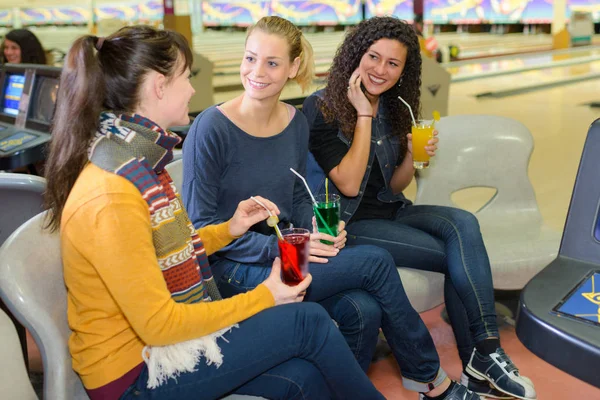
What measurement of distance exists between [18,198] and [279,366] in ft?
3.13

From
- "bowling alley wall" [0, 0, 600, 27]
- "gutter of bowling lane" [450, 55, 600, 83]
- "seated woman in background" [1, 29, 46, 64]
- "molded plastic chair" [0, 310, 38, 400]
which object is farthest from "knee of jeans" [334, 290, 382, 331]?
"bowling alley wall" [0, 0, 600, 27]

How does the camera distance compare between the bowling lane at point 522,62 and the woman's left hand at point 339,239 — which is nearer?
the woman's left hand at point 339,239

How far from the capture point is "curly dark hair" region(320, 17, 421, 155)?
1888 millimetres

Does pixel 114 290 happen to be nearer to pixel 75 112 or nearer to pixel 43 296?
pixel 43 296

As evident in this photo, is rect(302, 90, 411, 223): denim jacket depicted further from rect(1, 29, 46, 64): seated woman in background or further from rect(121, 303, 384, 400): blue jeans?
rect(1, 29, 46, 64): seated woman in background

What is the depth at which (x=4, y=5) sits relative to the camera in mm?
13961

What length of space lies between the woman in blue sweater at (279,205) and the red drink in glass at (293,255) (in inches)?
8.3

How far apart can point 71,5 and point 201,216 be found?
15452 mm

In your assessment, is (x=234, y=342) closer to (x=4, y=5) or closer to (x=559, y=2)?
(x=559, y=2)

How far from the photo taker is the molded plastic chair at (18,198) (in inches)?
66.1

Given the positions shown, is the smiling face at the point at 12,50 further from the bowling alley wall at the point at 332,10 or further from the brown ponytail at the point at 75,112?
the bowling alley wall at the point at 332,10

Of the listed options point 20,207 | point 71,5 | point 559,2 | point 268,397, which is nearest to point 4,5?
point 71,5

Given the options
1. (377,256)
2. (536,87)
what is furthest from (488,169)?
(536,87)

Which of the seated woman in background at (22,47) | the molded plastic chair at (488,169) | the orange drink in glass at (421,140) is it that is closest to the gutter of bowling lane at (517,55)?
the seated woman in background at (22,47)
